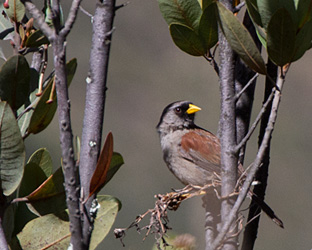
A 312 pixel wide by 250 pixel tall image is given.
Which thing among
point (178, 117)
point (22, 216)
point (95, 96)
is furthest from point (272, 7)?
point (178, 117)

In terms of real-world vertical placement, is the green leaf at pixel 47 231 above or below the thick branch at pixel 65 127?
below

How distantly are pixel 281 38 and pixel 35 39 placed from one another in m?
0.91

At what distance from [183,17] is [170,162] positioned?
228 cm

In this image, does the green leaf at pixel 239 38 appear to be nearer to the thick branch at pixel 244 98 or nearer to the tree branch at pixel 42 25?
the tree branch at pixel 42 25

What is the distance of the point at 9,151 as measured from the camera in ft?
5.62

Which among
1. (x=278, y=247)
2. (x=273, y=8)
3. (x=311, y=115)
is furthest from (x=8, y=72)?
(x=311, y=115)

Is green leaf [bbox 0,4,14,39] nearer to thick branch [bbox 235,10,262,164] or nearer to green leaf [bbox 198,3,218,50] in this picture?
green leaf [bbox 198,3,218,50]

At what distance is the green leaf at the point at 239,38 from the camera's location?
66.2 inches

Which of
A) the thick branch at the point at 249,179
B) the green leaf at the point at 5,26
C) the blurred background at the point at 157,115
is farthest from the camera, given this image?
the blurred background at the point at 157,115

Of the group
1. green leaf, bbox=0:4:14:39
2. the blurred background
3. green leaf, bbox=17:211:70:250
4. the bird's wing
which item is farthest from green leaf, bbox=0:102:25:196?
the blurred background

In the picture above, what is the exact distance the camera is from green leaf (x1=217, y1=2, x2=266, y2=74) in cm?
168

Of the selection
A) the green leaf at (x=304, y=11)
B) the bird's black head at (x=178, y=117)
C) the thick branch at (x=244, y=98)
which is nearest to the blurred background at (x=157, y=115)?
the bird's black head at (x=178, y=117)

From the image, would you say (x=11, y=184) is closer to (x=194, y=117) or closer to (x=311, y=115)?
(x=194, y=117)

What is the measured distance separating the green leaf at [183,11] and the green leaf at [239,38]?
44 cm
